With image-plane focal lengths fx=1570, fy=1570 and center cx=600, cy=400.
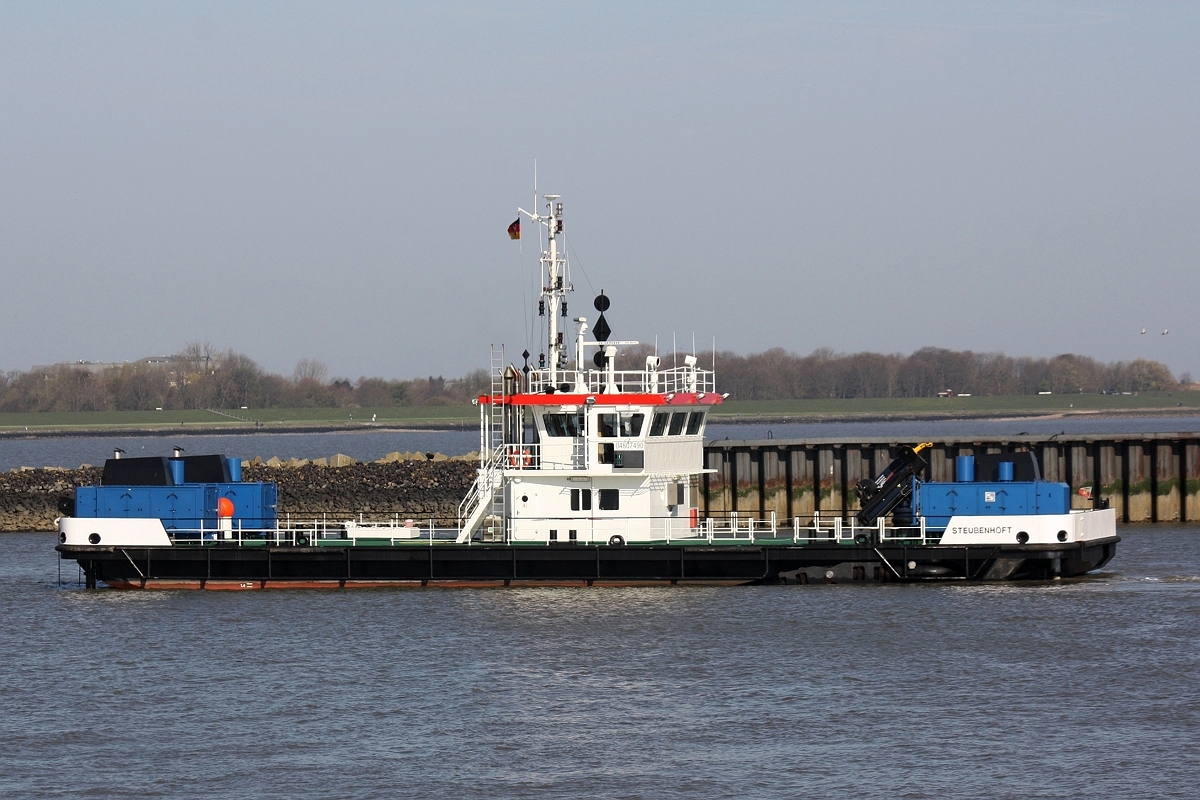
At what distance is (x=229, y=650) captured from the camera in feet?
89.6

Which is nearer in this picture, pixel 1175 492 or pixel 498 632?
pixel 498 632

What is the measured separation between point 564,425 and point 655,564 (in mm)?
3419

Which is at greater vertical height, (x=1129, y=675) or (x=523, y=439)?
(x=523, y=439)

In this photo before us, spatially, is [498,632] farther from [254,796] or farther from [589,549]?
[254,796]

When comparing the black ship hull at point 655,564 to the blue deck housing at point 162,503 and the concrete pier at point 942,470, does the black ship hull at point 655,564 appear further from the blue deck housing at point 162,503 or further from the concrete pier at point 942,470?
the concrete pier at point 942,470

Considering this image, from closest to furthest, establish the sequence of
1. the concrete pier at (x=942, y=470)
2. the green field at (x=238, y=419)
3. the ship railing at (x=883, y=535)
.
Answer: the ship railing at (x=883, y=535) < the concrete pier at (x=942, y=470) < the green field at (x=238, y=419)

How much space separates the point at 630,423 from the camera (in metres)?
32.1

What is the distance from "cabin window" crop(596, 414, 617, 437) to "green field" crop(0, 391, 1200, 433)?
134906mm

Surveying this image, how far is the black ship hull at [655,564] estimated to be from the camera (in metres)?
31.4

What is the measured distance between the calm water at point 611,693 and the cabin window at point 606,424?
10.7ft

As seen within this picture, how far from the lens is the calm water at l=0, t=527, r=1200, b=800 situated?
19609 mm

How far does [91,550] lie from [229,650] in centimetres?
736

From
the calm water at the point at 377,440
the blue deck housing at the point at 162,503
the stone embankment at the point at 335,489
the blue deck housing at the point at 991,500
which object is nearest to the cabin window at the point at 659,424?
the blue deck housing at the point at 991,500

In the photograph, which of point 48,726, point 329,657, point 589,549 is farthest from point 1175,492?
point 48,726
